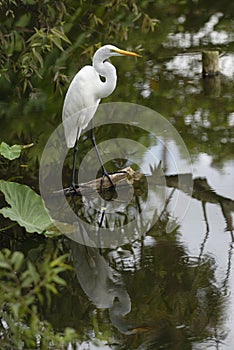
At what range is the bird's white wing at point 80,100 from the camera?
477 centimetres

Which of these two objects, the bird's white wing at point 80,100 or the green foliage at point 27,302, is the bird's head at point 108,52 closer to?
the bird's white wing at point 80,100

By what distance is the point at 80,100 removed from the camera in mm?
4812

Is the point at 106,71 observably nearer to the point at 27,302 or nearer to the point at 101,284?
the point at 101,284

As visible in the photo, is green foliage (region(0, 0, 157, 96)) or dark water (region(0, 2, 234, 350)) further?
green foliage (region(0, 0, 157, 96))

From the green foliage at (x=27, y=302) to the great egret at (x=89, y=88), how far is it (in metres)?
1.09

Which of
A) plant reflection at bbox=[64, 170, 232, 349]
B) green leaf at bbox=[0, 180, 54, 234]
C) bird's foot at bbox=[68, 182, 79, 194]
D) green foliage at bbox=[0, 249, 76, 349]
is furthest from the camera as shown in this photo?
bird's foot at bbox=[68, 182, 79, 194]

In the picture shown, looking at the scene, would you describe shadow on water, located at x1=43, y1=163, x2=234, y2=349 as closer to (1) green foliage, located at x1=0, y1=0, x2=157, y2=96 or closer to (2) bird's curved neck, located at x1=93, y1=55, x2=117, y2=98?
(2) bird's curved neck, located at x1=93, y1=55, x2=117, y2=98

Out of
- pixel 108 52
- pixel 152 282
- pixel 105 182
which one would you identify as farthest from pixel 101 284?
pixel 108 52

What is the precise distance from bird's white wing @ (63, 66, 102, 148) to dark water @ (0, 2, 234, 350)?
48 centimetres

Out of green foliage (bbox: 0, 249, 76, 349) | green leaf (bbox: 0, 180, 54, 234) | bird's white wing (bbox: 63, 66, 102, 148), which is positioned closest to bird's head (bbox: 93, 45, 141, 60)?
bird's white wing (bbox: 63, 66, 102, 148)

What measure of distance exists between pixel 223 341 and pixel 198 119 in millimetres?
3235

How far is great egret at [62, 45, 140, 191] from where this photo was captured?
468cm

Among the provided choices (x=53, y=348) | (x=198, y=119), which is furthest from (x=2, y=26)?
(x=53, y=348)

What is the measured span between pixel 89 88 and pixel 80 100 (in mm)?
100
